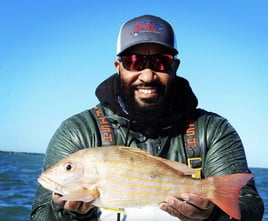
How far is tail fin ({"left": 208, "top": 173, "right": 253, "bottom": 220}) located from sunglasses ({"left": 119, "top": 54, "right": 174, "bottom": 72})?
1715 millimetres

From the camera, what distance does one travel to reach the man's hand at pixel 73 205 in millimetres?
4199

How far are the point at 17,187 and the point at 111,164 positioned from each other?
2370 cm

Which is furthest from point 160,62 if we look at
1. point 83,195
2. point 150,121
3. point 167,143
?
point 83,195

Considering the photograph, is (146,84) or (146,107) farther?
(146,107)

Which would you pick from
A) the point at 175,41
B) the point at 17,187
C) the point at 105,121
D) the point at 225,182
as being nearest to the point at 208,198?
the point at 225,182

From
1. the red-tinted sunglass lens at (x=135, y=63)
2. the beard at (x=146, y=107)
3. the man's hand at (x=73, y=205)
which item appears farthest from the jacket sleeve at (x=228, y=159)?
the man's hand at (x=73, y=205)

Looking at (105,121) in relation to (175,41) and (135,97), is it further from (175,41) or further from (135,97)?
(175,41)

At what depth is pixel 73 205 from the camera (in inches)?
165

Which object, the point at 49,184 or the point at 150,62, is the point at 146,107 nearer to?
the point at 150,62

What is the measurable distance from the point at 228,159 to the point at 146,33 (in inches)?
70.1

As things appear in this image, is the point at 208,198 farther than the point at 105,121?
No

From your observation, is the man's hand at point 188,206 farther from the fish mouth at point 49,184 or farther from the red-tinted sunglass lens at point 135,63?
the red-tinted sunglass lens at point 135,63

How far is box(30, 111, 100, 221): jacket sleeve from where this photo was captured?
16.7 feet

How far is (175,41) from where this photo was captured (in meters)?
5.52
